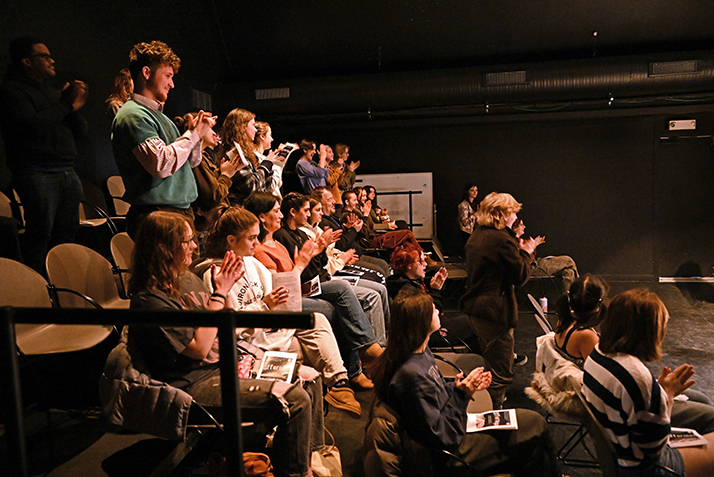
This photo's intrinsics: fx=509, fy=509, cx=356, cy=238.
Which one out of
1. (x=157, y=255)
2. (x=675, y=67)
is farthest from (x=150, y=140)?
(x=675, y=67)

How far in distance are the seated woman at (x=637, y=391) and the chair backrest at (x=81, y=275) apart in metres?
2.51

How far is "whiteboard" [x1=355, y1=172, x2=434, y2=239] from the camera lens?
842 cm

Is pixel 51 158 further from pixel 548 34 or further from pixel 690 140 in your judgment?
pixel 690 140

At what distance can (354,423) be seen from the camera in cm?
293

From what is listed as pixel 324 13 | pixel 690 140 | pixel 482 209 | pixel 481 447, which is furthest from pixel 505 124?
pixel 481 447

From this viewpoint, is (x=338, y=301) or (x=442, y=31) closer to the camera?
(x=338, y=301)

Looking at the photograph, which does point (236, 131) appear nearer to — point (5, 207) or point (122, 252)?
point (122, 252)

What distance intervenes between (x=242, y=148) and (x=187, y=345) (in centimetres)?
214

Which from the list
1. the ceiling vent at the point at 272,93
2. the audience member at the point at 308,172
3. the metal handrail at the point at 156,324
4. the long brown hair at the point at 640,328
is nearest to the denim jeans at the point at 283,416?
the metal handrail at the point at 156,324

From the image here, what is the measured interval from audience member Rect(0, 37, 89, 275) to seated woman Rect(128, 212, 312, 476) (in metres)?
1.46

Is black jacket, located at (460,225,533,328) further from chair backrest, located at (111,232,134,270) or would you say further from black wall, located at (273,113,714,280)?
black wall, located at (273,113,714,280)

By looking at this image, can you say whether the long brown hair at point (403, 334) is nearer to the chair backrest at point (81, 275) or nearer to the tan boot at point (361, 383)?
the tan boot at point (361, 383)

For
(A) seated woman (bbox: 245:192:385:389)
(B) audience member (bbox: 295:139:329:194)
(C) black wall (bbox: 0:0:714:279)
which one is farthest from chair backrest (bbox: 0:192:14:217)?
(C) black wall (bbox: 0:0:714:279)

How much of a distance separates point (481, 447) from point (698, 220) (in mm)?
7623
